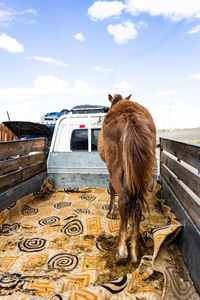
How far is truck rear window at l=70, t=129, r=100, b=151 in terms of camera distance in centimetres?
491

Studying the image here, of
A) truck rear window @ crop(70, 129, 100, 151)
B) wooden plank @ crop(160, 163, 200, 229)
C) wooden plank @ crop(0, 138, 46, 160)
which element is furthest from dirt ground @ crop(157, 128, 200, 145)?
wooden plank @ crop(160, 163, 200, 229)

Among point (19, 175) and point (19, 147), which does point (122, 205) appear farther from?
point (19, 147)

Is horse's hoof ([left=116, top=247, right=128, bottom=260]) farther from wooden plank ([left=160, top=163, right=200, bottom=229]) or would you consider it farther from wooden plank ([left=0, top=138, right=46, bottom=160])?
wooden plank ([left=0, top=138, right=46, bottom=160])

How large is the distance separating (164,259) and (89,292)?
2.87 feet

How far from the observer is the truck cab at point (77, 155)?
14.7 feet

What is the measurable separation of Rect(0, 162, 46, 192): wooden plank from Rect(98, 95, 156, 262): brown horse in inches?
73.5

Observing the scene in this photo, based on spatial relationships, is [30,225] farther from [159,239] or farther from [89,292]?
[159,239]

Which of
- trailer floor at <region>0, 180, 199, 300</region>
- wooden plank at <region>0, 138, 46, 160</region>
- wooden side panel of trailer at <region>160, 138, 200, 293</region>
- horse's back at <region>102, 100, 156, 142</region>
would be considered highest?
horse's back at <region>102, 100, 156, 142</region>

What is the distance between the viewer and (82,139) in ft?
16.5

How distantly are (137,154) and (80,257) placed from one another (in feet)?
4.72

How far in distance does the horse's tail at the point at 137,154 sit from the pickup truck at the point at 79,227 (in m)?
0.47

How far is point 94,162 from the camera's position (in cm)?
447

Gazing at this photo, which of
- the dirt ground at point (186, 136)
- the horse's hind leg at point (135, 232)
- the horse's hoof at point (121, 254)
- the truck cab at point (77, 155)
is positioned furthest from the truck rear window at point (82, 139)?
the dirt ground at point (186, 136)

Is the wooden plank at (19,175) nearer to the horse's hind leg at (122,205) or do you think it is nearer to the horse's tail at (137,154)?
the horse's hind leg at (122,205)
